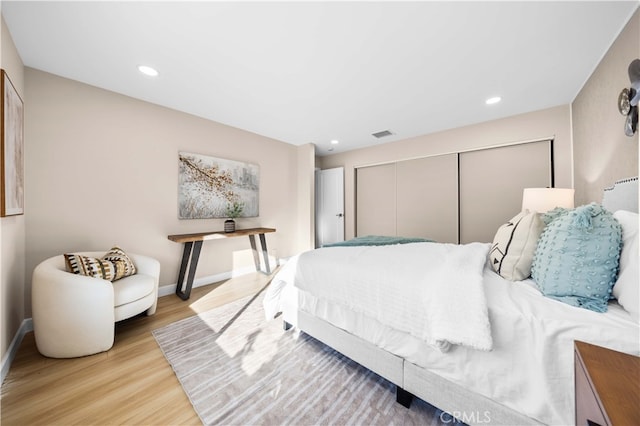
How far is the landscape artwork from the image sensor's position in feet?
10.1

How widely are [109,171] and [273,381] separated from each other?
8.88 ft

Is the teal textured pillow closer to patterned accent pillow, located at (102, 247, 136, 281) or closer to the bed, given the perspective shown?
the bed

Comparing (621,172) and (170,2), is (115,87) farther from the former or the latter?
(621,172)

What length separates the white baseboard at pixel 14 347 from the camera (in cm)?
151

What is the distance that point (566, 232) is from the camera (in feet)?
3.53

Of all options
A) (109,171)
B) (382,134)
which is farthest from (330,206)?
(109,171)

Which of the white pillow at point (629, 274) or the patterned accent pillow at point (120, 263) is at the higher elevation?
the white pillow at point (629, 274)

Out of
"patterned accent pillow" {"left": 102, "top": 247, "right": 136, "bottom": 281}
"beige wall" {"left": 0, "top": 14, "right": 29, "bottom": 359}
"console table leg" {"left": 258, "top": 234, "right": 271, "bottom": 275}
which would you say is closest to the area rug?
"patterned accent pillow" {"left": 102, "top": 247, "right": 136, "bottom": 281}

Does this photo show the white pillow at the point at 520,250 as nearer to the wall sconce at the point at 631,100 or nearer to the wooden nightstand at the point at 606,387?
the wooden nightstand at the point at 606,387

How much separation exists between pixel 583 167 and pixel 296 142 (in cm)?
386

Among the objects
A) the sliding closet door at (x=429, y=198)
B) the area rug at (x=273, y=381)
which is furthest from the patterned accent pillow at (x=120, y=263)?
the sliding closet door at (x=429, y=198)

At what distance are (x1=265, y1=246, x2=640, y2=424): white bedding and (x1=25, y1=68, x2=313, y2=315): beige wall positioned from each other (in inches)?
118

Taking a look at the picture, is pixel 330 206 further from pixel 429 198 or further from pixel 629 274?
pixel 629 274

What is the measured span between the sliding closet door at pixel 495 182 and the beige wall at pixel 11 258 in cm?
482
